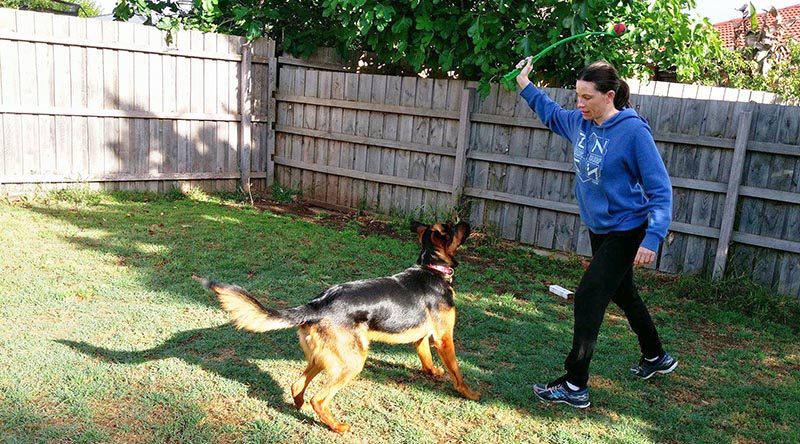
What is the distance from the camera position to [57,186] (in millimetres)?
9016

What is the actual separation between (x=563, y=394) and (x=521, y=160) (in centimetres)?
460

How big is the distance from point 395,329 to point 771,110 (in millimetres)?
4981

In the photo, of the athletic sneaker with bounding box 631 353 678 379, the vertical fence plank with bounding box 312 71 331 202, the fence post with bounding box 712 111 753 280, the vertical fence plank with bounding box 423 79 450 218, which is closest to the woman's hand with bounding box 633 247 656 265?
the athletic sneaker with bounding box 631 353 678 379

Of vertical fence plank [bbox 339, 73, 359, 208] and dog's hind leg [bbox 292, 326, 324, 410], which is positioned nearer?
dog's hind leg [bbox 292, 326, 324, 410]

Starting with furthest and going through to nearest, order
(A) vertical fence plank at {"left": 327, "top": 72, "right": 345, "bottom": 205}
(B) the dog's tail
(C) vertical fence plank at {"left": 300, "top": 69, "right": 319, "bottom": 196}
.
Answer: (C) vertical fence plank at {"left": 300, "top": 69, "right": 319, "bottom": 196} < (A) vertical fence plank at {"left": 327, "top": 72, "right": 345, "bottom": 205} < (B) the dog's tail

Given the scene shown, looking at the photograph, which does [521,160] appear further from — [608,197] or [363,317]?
[363,317]

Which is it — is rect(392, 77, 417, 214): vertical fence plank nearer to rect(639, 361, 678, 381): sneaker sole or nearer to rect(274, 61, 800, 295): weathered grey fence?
rect(274, 61, 800, 295): weathered grey fence

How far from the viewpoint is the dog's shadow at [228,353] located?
13.4ft

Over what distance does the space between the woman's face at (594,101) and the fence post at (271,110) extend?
768cm

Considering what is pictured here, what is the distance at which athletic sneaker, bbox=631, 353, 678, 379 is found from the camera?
14.9 ft

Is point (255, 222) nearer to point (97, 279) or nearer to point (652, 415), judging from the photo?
point (97, 279)

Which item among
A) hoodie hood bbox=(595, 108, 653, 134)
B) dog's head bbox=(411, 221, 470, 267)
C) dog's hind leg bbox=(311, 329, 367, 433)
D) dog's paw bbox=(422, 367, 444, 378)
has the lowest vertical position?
dog's paw bbox=(422, 367, 444, 378)

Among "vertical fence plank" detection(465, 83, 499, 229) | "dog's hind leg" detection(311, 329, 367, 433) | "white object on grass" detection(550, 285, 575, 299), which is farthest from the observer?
"vertical fence plank" detection(465, 83, 499, 229)

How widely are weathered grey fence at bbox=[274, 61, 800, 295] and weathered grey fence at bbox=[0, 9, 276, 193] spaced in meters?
0.77
